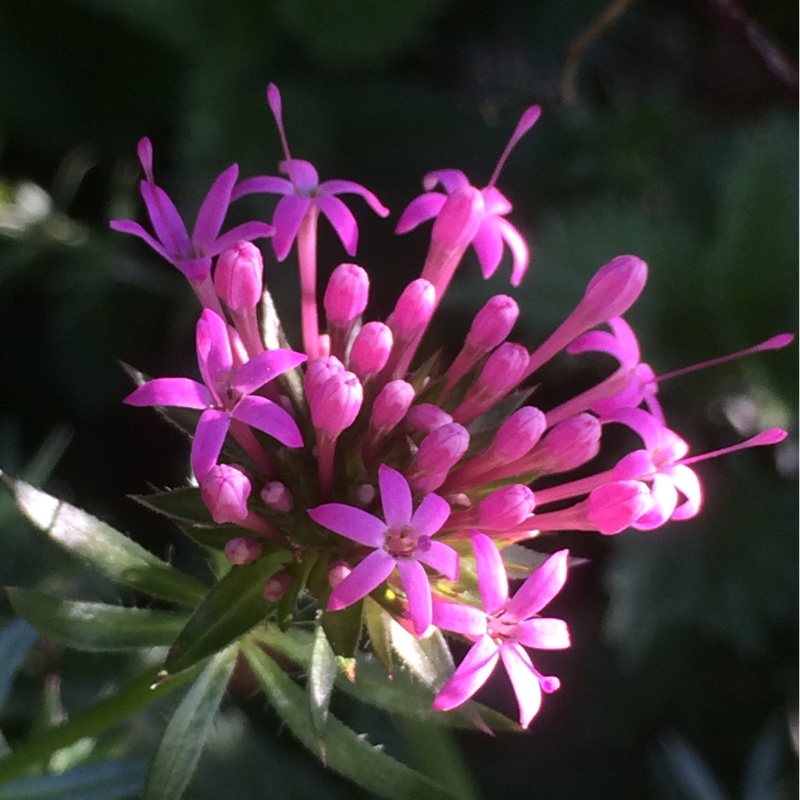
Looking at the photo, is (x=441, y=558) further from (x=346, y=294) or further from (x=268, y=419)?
(x=346, y=294)

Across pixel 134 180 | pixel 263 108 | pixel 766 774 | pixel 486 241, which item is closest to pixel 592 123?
pixel 263 108

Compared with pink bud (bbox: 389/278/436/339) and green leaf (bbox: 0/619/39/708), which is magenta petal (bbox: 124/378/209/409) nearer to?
pink bud (bbox: 389/278/436/339)

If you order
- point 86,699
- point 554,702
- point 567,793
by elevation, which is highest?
point 86,699

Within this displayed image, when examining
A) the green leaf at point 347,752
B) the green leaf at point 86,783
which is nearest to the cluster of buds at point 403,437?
the green leaf at point 347,752

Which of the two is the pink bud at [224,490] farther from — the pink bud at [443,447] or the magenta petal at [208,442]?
the pink bud at [443,447]

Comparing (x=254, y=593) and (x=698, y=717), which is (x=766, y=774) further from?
(x=254, y=593)

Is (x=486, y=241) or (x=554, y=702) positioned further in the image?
(x=554, y=702)
